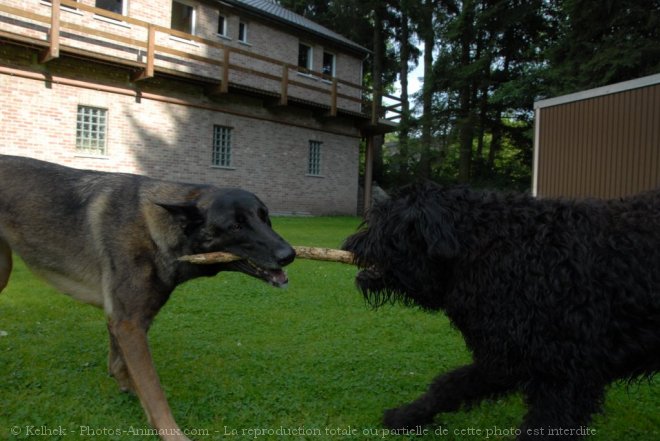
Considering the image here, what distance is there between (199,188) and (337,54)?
24.2 m

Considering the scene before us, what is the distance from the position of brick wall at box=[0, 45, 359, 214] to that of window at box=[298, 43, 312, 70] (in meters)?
2.99

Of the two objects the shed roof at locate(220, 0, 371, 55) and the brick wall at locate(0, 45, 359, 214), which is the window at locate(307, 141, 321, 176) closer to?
the brick wall at locate(0, 45, 359, 214)

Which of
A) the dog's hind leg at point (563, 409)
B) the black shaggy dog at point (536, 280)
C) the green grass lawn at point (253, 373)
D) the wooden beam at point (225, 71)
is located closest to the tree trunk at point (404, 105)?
the wooden beam at point (225, 71)

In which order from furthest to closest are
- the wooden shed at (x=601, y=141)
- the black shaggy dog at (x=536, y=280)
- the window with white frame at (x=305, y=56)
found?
the window with white frame at (x=305, y=56) → the wooden shed at (x=601, y=141) → the black shaggy dog at (x=536, y=280)

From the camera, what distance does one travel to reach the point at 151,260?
3.38 m

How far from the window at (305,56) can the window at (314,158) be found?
3.73m

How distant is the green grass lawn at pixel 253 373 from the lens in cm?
339

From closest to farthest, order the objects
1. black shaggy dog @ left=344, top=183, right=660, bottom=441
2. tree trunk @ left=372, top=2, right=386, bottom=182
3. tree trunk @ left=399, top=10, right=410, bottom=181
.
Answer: black shaggy dog @ left=344, top=183, right=660, bottom=441, tree trunk @ left=399, top=10, right=410, bottom=181, tree trunk @ left=372, top=2, right=386, bottom=182

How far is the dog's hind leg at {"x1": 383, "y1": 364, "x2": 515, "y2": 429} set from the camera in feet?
10.5

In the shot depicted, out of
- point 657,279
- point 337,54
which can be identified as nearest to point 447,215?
point 657,279

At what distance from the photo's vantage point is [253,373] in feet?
13.9

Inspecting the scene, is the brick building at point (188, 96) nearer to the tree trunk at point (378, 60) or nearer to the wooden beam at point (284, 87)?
the wooden beam at point (284, 87)

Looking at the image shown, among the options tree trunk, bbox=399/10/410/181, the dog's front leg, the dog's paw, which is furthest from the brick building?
the dog's paw

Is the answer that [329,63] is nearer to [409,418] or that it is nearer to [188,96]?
[188,96]
